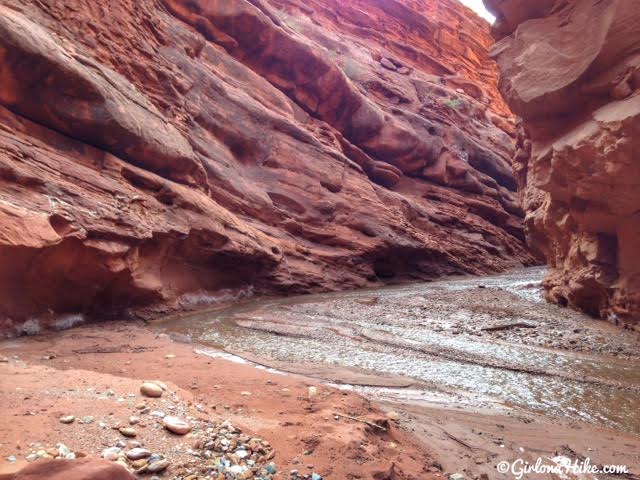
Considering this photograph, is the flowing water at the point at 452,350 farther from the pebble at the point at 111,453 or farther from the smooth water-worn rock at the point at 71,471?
the smooth water-worn rock at the point at 71,471

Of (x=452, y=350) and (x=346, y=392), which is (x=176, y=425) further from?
(x=452, y=350)

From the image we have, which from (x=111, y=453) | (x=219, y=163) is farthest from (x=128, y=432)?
(x=219, y=163)

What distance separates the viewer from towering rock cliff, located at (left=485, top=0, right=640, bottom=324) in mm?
7422

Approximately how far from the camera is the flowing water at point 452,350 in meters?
5.04

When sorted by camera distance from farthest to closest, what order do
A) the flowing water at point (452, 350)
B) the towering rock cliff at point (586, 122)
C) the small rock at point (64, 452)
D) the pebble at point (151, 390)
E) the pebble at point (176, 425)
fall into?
the towering rock cliff at point (586, 122), the flowing water at point (452, 350), the pebble at point (151, 390), the pebble at point (176, 425), the small rock at point (64, 452)

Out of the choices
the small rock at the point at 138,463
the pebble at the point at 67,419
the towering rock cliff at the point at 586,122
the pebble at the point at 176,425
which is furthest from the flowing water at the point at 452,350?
the pebble at the point at 67,419

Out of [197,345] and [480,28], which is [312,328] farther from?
[480,28]

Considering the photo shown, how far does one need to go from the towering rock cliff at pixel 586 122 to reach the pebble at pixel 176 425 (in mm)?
7797

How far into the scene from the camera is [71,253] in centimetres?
743

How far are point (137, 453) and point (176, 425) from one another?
16.8 inches

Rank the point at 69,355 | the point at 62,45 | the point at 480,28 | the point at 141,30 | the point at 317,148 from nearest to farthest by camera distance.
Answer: the point at 69,355
the point at 62,45
the point at 141,30
the point at 317,148
the point at 480,28

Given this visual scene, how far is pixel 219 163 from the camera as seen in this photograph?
1560 cm

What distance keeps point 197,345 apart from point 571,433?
5.48 meters

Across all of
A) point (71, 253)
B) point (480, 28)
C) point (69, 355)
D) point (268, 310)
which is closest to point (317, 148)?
point (268, 310)
